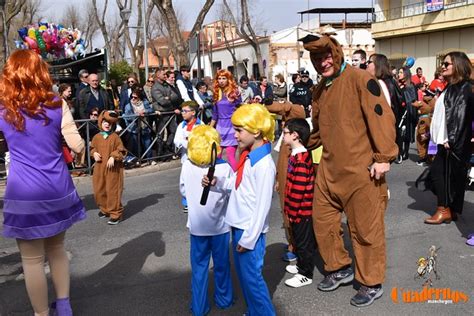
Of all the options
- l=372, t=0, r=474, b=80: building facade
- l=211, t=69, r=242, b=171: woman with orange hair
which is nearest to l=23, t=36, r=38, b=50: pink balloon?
l=211, t=69, r=242, b=171: woman with orange hair

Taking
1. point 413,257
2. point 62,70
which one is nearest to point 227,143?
point 413,257

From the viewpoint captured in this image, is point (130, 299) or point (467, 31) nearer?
point (130, 299)

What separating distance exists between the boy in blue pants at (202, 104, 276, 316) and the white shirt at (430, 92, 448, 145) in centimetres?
293

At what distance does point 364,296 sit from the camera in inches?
146

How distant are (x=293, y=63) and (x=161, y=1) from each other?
27196 mm

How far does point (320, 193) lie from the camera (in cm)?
380

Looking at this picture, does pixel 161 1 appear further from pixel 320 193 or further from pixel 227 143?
pixel 320 193

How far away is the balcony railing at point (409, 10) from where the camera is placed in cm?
2456

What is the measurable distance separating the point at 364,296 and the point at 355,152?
3.51ft

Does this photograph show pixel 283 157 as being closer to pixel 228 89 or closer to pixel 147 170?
pixel 228 89

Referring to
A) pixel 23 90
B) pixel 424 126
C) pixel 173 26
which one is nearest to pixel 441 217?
pixel 424 126

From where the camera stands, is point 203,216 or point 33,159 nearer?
point 33,159

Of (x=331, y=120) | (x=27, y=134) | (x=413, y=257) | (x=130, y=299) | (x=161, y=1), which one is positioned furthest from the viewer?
(x=161, y=1)

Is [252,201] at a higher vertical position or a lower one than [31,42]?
lower
